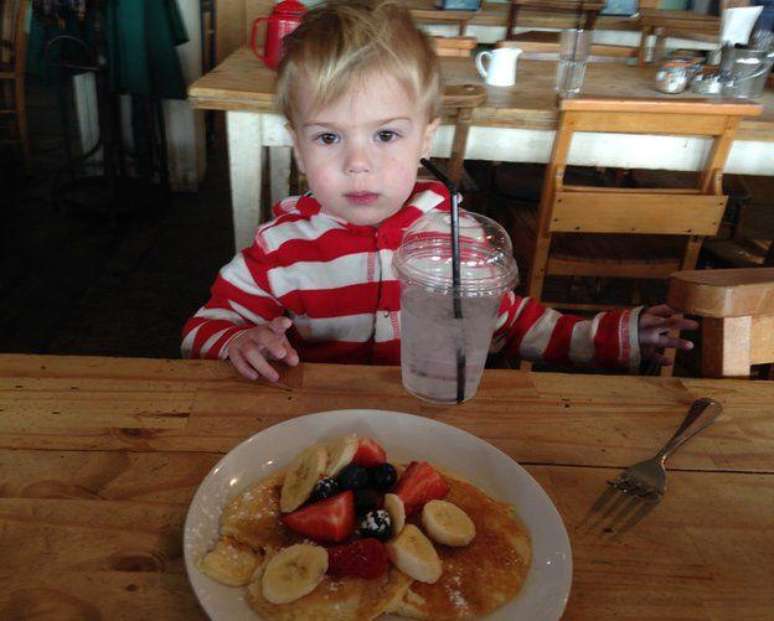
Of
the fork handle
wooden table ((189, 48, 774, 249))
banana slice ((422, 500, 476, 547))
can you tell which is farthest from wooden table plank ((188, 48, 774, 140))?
banana slice ((422, 500, 476, 547))

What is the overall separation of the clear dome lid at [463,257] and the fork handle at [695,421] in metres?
0.26

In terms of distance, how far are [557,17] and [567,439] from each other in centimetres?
456

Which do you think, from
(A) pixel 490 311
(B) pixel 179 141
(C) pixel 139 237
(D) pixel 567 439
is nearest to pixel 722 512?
(D) pixel 567 439

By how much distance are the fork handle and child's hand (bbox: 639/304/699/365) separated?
0.20 metres

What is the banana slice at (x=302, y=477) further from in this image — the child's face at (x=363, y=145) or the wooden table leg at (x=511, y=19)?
the wooden table leg at (x=511, y=19)

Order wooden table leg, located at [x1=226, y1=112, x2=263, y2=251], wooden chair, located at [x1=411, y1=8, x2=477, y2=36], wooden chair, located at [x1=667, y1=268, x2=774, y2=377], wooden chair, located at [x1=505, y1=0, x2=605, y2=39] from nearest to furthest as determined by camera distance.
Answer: wooden chair, located at [x1=667, y1=268, x2=774, y2=377] < wooden table leg, located at [x1=226, y1=112, x2=263, y2=251] < wooden chair, located at [x1=411, y1=8, x2=477, y2=36] < wooden chair, located at [x1=505, y1=0, x2=605, y2=39]

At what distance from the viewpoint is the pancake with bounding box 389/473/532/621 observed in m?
0.54

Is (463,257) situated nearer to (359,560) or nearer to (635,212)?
(359,560)

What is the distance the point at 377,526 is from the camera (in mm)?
572

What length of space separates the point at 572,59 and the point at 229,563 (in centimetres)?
202

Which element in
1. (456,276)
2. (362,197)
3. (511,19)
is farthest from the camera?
(511,19)

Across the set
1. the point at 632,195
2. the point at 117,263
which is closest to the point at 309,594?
the point at 632,195

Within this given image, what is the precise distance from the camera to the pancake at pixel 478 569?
54cm

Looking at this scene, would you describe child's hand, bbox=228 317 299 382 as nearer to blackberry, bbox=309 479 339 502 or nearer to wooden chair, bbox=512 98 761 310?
blackberry, bbox=309 479 339 502
